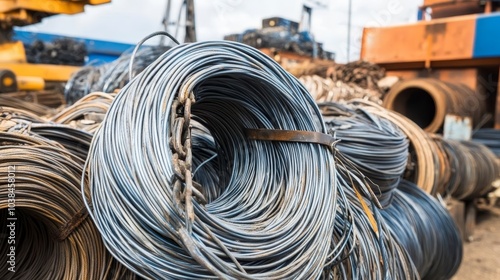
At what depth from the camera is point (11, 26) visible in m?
5.15

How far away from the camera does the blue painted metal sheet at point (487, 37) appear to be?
17.1 feet

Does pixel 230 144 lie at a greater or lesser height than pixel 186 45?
lesser

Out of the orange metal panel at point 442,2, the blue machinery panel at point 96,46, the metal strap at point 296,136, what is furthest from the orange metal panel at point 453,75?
the blue machinery panel at point 96,46

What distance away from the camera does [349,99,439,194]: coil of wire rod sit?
259cm

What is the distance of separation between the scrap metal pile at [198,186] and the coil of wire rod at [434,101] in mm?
3317

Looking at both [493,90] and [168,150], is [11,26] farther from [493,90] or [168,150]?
[493,90]

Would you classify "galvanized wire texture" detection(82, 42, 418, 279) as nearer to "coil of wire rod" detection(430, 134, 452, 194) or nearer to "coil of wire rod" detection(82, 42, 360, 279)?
"coil of wire rod" detection(82, 42, 360, 279)

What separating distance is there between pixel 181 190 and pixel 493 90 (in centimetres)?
613

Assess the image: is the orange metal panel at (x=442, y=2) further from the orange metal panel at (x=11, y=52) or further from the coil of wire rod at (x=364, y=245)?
the orange metal panel at (x=11, y=52)

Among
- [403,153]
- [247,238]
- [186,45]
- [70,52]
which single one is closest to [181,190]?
[247,238]

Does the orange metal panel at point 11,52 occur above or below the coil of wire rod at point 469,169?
above

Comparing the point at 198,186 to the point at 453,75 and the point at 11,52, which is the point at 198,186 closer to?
the point at 11,52

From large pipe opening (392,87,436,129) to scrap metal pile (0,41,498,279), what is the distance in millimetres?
4017

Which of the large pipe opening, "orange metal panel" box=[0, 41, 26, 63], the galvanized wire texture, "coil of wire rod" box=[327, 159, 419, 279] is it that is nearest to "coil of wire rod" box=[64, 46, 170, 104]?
"orange metal panel" box=[0, 41, 26, 63]
